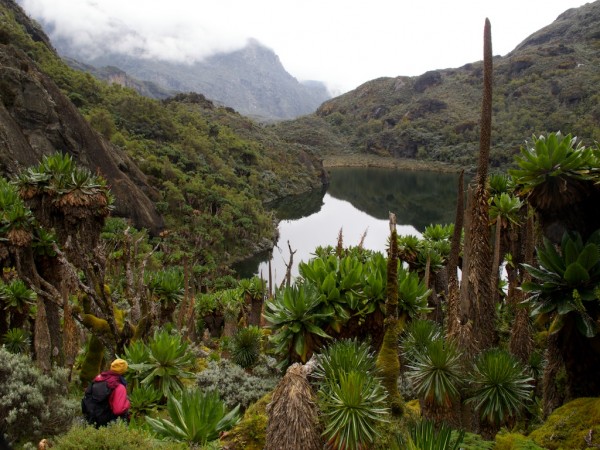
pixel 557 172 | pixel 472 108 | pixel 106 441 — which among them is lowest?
pixel 106 441

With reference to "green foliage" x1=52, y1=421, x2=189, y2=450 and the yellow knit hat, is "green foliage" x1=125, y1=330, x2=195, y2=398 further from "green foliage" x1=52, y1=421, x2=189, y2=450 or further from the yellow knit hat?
"green foliage" x1=52, y1=421, x2=189, y2=450

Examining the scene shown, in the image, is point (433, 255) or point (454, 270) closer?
point (454, 270)

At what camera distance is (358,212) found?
65562mm

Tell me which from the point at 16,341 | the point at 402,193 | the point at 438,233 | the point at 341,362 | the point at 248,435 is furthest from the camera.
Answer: the point at 402,193

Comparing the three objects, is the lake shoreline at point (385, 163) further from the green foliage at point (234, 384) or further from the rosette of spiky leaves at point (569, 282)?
the rosette of spiky leaves at point (569, 282)

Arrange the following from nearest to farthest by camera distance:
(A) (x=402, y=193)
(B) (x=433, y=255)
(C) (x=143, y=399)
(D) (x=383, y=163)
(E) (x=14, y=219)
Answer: (C) (x=143, y=399) → (E) (x=14, y=219) → (B) (x=433, y=255) → (A) (x=402, y=193) → (D) (x=383, y=163)

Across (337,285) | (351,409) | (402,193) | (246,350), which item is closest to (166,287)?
(246,350)

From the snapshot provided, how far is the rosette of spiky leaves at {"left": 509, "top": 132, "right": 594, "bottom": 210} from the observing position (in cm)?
491

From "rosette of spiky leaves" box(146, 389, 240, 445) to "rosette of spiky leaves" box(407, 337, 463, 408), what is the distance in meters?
2.78

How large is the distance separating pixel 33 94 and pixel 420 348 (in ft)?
101

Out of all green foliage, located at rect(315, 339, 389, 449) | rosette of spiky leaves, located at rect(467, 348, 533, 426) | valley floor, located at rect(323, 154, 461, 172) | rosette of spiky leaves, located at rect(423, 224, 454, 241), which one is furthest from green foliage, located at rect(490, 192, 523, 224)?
valley floor, located at rect(323, 154, 461, 172)

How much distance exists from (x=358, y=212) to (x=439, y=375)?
198 ft

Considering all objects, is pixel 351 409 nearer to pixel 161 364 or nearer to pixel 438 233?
pixel 161 364

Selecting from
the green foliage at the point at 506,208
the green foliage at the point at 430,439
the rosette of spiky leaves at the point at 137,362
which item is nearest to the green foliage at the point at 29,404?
the rosette of spiky leaves at the point at 137,362
